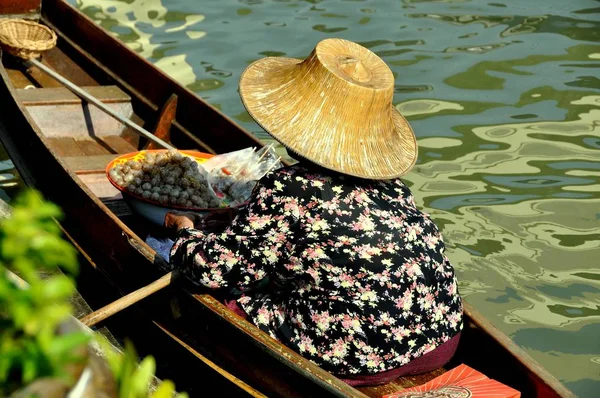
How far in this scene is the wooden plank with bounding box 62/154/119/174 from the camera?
5.04m

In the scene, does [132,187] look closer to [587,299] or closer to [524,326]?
[524,326]

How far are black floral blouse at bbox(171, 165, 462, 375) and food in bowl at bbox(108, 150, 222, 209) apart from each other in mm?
1125

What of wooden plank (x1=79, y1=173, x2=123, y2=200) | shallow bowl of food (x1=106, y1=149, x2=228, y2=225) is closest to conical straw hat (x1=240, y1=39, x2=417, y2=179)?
shallow bowl of food (x1=106, y1=149, x2=228, y2=225)

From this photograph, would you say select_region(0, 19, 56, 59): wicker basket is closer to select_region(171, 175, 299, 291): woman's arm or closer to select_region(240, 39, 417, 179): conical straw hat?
select_region(240, 39, 417, 179): conical straw hat

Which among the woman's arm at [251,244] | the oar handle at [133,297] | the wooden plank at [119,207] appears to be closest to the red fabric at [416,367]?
the woman's arm at [251,244]

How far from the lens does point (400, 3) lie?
10.0 m

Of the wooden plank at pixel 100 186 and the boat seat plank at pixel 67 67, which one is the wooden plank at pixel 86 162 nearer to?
the wooden plank at pixel 100 186

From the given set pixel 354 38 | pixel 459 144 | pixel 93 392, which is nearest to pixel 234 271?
pixel 93 392

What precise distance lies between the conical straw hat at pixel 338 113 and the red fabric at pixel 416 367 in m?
0.68

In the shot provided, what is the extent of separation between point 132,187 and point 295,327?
1.54 metres

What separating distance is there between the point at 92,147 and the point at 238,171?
1.50 metres

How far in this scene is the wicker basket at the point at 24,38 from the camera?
5.85m

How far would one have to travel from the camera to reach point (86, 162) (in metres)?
5.12

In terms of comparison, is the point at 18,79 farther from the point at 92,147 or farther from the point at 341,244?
the point at 341,244
